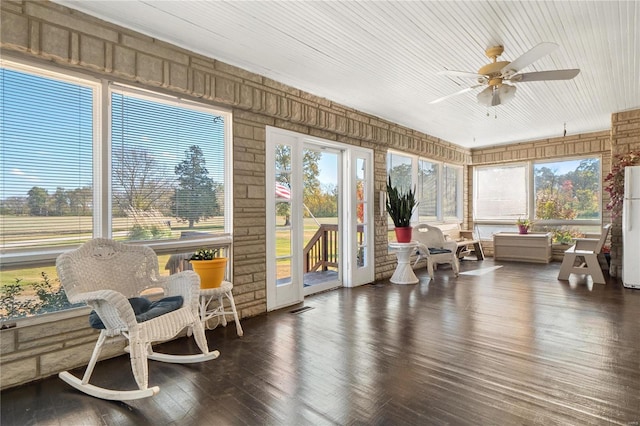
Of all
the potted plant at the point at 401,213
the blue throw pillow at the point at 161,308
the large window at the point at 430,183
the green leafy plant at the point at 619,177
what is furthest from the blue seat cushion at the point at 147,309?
the green leafy plant at the point at 619,177

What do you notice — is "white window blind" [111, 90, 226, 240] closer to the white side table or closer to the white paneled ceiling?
the white paneled ceiling

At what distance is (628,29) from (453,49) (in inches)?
53.4

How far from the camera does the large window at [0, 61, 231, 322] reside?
2.41 meters

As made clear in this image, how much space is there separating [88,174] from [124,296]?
42.8 inches

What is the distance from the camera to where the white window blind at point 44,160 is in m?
2.39

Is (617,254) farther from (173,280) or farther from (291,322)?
(173,280)

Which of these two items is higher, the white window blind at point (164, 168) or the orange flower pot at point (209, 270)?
the white window blind at point (164, 168)

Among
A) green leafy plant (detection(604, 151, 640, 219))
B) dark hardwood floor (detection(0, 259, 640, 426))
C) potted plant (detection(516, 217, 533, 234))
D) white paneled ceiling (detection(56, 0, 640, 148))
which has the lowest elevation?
dark hardwood floor (detection(0, 259, 640, 426))

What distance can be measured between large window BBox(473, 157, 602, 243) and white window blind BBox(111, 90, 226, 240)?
708cm

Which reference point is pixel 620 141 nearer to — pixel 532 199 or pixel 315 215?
pixel 532 199

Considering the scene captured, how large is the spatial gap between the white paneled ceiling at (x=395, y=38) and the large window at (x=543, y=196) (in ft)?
9.89

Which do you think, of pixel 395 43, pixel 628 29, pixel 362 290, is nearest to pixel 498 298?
pixel 362 290

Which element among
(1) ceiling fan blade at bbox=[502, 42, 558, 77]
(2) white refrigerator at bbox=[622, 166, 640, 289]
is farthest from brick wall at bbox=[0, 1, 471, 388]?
(2) white refrigerator at bbox=[622, 166, 640, 289]

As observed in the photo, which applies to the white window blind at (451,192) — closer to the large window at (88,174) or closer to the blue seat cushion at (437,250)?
the blue seat cushion at (437,250)
